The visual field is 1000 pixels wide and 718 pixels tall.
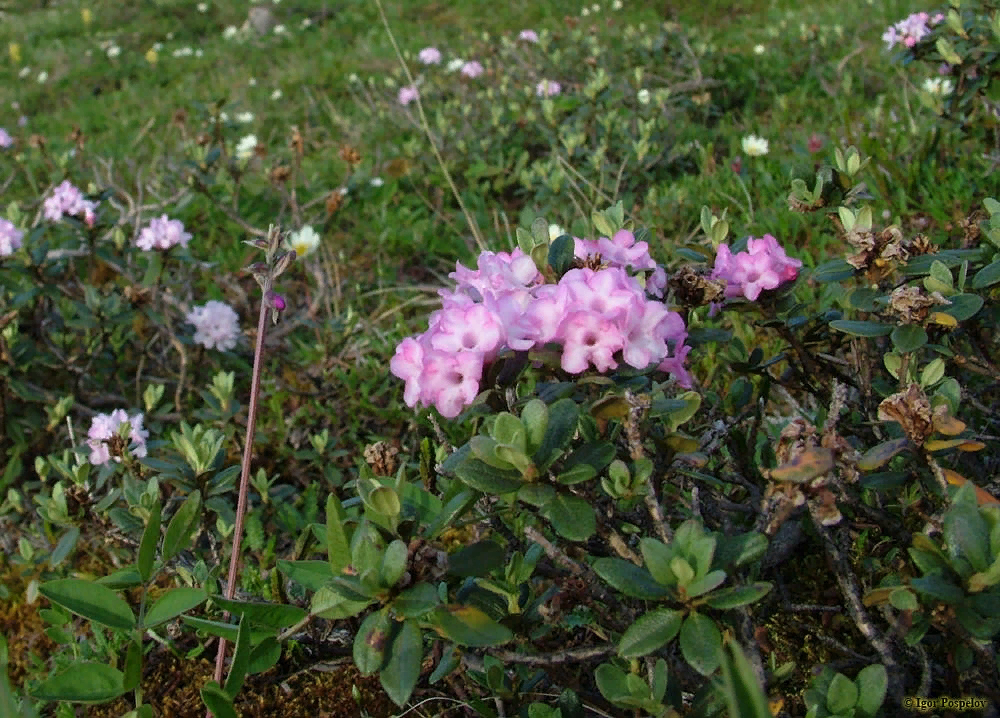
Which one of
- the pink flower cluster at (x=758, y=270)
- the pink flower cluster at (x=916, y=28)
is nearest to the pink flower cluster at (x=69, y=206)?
the pink flower cluster at (x=758, y=270)

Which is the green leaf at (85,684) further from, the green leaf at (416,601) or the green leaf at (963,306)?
the green leaf at (963,306)

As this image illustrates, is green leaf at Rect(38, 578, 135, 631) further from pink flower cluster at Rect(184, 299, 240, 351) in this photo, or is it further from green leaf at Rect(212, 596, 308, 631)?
pink flower cluster at Rect(184, 299, 240, 351)

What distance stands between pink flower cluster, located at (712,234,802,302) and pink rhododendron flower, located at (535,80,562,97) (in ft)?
10.1

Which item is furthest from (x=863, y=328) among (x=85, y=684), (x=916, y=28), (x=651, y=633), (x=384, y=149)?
(x=384, y=149)

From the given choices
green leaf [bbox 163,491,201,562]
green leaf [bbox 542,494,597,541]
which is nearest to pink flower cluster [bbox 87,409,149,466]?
green leaf [bbox 163,491,201,562]

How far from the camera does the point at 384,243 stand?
3707 millimetres

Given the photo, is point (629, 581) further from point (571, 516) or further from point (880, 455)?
point (880, 455)

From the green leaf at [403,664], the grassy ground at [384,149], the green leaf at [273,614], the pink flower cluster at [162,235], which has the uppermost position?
the green leaf at [403,664]

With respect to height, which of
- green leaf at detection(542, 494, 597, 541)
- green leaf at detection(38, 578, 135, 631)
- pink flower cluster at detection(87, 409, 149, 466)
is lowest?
pink flower cluster at detection(87, 409, 149, 466)

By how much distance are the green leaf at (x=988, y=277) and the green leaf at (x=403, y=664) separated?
3.41 ft

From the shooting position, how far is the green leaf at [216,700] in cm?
98

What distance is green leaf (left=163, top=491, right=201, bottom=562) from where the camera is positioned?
1.20 metres

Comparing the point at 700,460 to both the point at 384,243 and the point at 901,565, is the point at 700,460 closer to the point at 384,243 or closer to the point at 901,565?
the point at 901,565

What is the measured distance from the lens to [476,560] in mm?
1011
